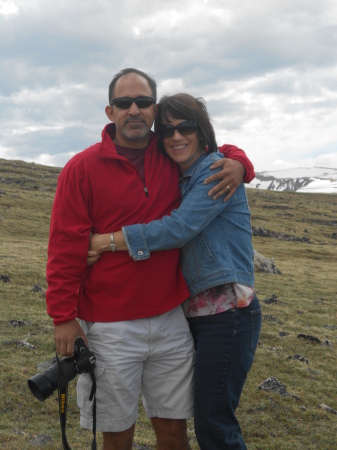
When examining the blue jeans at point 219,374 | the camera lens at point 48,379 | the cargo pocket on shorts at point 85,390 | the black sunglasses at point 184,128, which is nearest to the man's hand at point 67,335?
the camera lens at point 48,379

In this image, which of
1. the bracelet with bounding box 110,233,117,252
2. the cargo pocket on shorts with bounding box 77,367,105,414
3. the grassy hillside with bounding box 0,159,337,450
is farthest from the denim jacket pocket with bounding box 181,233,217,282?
the grassy hillside with bounding box 0,159,337,450

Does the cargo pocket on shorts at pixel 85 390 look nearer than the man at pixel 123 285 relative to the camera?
No

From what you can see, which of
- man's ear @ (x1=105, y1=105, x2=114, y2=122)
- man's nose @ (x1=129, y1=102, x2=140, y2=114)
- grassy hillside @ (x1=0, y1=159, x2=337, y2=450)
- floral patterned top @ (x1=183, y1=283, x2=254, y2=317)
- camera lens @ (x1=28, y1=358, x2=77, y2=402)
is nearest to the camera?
camera lens @ (x1=28, y1=358, x2=77, y2=402)

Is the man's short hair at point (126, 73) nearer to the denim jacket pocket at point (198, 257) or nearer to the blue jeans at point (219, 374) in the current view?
the denim jacket pocket at point (198, 257)

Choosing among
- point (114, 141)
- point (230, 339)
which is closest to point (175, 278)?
point (230, 339)

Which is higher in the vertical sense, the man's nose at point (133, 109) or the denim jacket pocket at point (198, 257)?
the man's nose at point (133, 109)

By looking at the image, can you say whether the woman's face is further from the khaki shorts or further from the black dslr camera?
the black dslr camera

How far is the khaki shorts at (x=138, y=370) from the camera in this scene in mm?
4250

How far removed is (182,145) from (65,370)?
2.29m

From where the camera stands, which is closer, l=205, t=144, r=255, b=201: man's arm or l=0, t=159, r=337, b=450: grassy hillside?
l=205, t=144, r=255, b=201: man's arm

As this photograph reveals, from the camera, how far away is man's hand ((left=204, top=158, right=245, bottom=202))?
13.9ft

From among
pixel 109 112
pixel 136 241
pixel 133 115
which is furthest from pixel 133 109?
pixel 136 241

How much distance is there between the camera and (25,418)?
7.59 meters

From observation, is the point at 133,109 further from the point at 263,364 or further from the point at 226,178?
the point at 263,364
